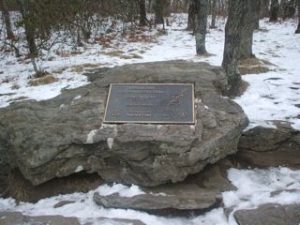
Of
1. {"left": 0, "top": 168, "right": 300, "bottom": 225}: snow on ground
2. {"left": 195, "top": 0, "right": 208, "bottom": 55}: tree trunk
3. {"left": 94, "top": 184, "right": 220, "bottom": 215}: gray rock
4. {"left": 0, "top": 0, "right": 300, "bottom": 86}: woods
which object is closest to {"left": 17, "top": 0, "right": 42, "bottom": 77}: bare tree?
{"left": 0, "top": 0, "right": 300, "bottom": 86}: woods

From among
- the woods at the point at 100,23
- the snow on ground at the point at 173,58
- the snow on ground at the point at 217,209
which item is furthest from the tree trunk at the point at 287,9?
the snow on ground at the point at 217,209

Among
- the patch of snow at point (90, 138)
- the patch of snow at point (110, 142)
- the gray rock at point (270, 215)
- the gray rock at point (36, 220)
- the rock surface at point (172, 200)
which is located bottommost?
the gray rock at point (270, 215)

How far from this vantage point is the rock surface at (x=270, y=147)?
5148 mm

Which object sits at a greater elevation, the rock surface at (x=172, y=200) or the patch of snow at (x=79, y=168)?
the patch of snow at (x=79, y=168)

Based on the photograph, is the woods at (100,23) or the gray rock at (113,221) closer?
the gray rock at (113,221)

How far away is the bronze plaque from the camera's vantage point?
488cm

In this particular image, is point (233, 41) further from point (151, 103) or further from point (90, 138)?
point (90, 138)

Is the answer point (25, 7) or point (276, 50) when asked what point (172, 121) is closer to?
point (25, 7)

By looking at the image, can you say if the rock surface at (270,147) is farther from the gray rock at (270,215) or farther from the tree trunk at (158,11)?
the tree trunk at (158,11)

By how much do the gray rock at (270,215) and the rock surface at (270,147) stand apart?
92 cm

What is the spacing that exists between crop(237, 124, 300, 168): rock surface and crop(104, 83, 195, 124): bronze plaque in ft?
3.08

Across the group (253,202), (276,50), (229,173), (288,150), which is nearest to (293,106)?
(288,150)

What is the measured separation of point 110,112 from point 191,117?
1.02 m

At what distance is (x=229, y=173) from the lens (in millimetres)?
4996
